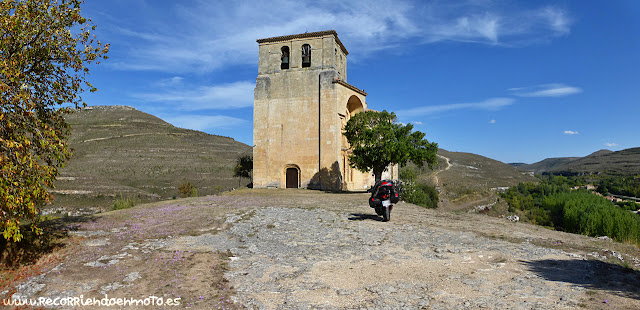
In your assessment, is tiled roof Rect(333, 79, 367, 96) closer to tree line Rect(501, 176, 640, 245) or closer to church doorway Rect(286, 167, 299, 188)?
church doorway Rect(286, 167, 299, 188)

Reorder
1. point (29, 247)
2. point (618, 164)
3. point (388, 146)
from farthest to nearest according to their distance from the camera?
point (618, 164) → point (388, 146) → point (29, 247)

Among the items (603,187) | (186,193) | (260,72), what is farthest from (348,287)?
(603,187)

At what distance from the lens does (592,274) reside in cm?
547

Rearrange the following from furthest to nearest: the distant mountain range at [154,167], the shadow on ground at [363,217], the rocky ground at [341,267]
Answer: the distant mountain range at [154,167], the shadow on ground at [363,217], the rocky ground at [341,267]

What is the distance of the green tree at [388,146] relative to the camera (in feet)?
69.8

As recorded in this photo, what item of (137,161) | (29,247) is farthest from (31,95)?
(137,161)

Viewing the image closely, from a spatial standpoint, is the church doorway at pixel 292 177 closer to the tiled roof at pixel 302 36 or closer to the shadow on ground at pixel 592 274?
the tiled roof at pixel 302 36

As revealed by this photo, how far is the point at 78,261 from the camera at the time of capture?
6.46 meters

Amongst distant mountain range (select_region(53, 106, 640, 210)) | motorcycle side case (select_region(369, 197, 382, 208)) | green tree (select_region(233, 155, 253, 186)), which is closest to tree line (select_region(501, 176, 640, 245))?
distant mountain range (select_region(53, 106, 640, 210))

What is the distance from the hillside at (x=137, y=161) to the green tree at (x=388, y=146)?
21.2 meters

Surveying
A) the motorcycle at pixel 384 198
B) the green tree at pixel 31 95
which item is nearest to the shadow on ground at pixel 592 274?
the motorcycle at pixel 384 198

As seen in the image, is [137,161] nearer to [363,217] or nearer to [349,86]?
[349,86]

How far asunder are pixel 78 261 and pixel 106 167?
5505cm

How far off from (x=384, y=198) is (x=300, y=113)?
17.2 m
